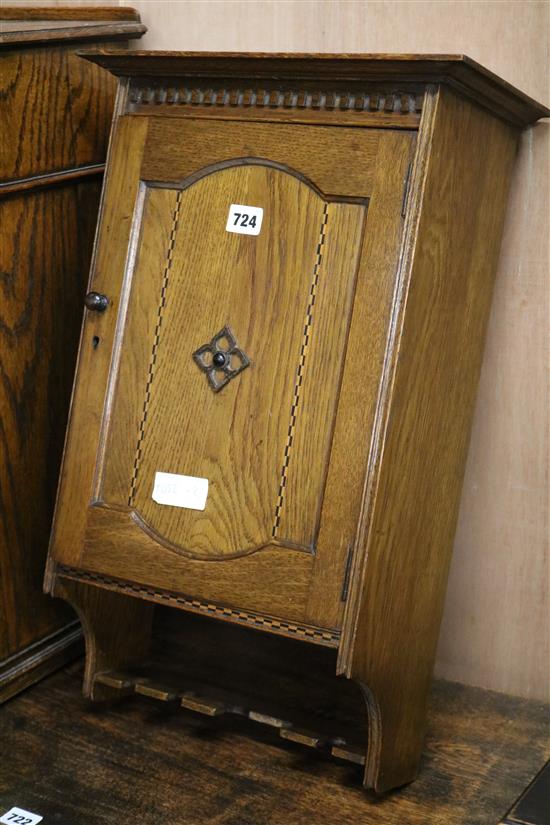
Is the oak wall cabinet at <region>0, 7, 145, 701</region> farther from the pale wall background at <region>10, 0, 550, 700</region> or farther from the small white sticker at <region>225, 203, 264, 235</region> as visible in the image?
the small white sticker at <region>225, 203, 264, 235</region>

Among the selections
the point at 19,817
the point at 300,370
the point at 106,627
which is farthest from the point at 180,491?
the point at 19,817

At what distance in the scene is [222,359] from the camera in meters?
1.98

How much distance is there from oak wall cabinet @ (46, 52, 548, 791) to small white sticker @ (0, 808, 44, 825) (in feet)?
1.33

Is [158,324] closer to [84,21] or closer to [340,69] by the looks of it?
[340,69]

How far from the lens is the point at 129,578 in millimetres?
2047

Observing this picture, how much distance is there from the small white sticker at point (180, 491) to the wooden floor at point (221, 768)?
0.54 metres

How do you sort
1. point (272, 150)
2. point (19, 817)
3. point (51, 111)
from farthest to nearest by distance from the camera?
1. point (51, 111)
2. point (272, 150)
3. point (19, 817)

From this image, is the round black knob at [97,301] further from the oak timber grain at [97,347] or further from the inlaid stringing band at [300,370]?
the inlaid stringing band at [300,370]

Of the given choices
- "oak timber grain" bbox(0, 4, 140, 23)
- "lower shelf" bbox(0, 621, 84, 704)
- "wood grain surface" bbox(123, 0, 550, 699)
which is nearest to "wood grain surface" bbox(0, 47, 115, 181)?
"oak timber grain" bbox(0, 4, 140, 23)

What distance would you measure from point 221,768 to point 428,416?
81 cm

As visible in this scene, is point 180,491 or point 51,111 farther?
point 51,111

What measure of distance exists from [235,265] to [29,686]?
43.6 inches

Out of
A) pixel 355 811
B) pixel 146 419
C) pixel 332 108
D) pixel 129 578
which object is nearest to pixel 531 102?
pixel 332 108

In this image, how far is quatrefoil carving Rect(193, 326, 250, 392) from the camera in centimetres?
198
